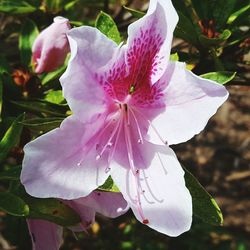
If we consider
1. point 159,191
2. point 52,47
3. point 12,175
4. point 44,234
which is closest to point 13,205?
point 12,175

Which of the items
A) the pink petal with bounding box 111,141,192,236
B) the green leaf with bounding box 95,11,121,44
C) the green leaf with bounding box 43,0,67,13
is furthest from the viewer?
the green leaf with bounding box 43,0,67,13

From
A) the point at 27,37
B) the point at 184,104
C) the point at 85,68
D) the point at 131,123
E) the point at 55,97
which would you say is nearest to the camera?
the point at 85,68

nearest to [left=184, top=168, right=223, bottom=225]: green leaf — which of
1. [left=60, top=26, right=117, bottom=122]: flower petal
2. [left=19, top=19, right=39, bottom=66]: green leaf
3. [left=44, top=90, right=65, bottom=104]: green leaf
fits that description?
[left=60, top=26, right=117, bottom=122]: flower petal

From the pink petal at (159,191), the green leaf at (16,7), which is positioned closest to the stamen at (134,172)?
the pink petal at (159,191)

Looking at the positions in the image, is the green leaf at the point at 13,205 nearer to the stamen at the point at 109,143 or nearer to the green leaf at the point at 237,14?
the stamen at the point at 109,143

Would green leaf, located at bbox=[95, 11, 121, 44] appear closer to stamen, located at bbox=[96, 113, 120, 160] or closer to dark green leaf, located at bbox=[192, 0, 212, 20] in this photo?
stamen, located at bbox=[96, 113, 120, 160]

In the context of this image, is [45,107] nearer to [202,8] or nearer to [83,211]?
[83,211]

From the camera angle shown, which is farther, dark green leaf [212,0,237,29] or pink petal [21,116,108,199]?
dark green leaf [212,0,237,29]
